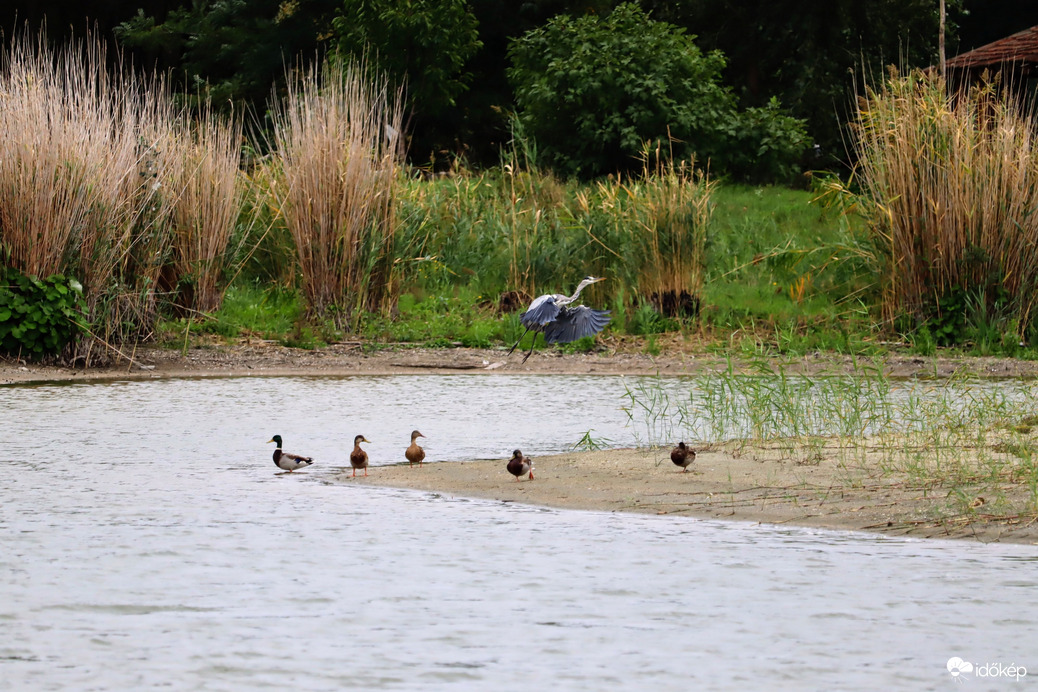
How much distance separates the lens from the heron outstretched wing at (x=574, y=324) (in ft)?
37.9

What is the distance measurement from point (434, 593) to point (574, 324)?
6330 millimetres

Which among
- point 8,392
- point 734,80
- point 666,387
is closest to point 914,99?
point 666,387

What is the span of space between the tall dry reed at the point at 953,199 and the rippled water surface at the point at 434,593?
7312 millimetres

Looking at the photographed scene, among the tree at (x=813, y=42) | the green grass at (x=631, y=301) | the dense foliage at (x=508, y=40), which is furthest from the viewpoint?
the tree at (x=813, y=42)

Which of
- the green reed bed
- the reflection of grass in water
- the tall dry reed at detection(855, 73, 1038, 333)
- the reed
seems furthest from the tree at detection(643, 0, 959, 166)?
the reflection of grass in water

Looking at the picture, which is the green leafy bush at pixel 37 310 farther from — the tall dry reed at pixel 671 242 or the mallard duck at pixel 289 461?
the tall dry reed at pixel 671 242

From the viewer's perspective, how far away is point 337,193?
14.0 m

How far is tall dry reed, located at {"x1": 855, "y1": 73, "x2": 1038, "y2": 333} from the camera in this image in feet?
43.6

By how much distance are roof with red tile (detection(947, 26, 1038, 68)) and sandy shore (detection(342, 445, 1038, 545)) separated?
579 inches

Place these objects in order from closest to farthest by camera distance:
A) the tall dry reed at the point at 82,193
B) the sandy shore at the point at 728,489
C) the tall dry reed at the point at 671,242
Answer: the sandy shore at the point at 728,489 < the tall dry reed at the point at 82,193 < the tall dry reed at the point at 671,242

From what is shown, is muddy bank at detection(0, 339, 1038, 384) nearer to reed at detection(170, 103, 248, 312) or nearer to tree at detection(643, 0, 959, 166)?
reed at detection(170, 103, 248, 312)

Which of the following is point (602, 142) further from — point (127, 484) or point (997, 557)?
point (997, 557)

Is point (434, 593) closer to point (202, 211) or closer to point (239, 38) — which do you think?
point (202, 211)

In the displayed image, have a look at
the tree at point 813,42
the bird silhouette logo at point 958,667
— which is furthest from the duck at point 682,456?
the tree at point 813,42
